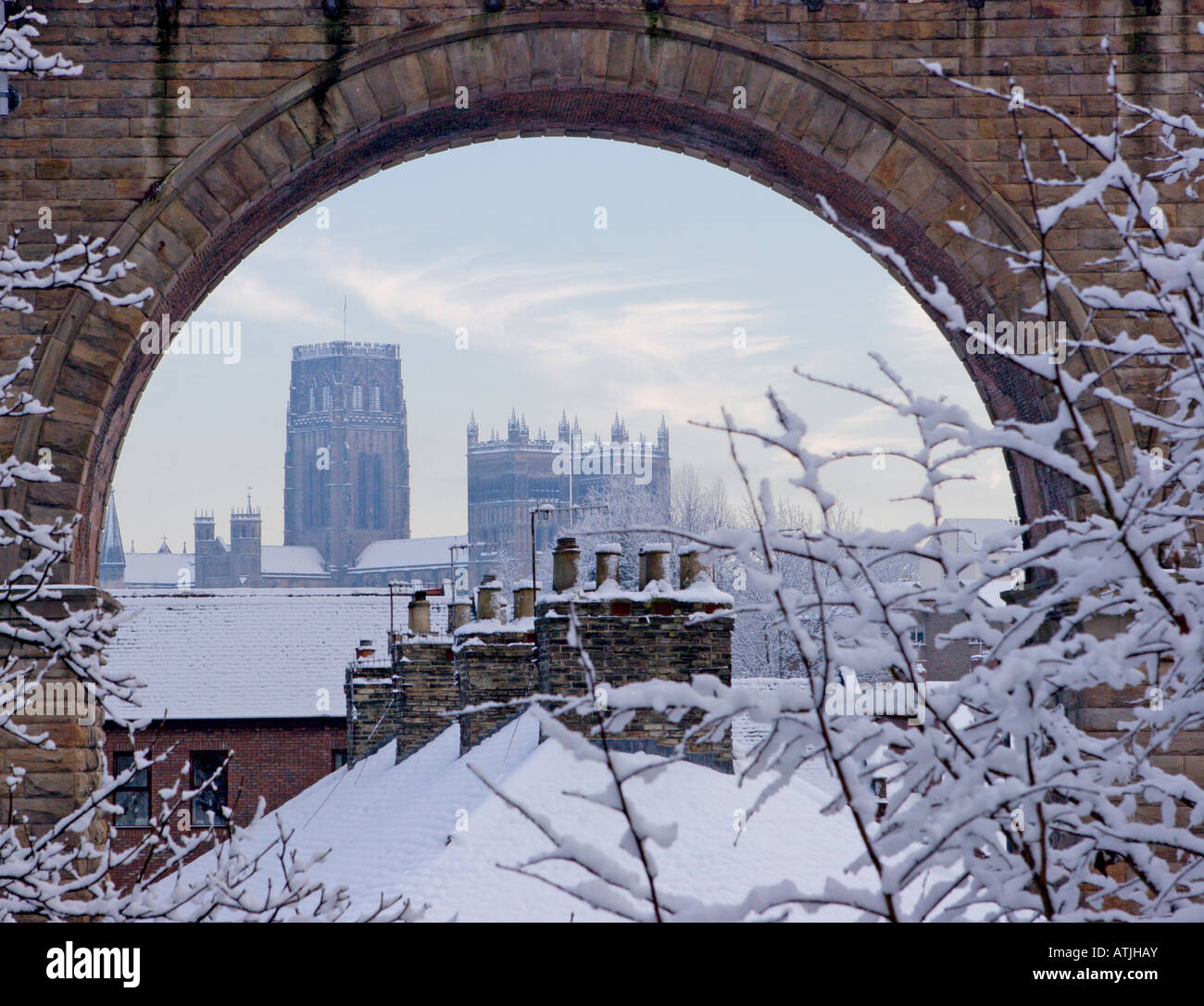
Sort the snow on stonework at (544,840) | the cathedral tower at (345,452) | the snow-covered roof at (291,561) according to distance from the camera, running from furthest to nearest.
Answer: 1. the cathedral tower at (345,452)
2. the snow-covered roof at (291,561)
3. the snow on stonework at (544,840)

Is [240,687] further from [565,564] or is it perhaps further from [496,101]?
[496,101]

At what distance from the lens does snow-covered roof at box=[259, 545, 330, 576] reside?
146 m

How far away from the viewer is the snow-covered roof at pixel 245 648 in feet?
99.8

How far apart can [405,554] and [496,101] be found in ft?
453

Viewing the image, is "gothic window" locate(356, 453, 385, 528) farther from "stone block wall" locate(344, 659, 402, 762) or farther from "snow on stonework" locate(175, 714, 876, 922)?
"snow on stonework" locate(175, 714, 876, 922)

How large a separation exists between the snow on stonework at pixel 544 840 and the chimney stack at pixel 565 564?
132cm

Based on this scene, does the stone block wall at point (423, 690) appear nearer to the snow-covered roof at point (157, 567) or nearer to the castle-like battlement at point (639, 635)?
the castle-like battlement at point (639, 635)

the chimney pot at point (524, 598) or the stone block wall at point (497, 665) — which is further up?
the chimney pot at point (524, 598)

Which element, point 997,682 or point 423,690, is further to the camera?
point 423,690

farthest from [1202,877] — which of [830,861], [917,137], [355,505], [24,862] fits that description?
[355,505]

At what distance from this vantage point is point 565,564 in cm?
1148

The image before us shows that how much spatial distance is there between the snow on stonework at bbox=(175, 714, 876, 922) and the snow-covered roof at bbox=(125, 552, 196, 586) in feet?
437

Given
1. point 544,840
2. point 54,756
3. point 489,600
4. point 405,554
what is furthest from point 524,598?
point 405,554

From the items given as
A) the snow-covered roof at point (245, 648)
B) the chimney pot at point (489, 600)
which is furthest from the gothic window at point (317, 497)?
the chimney pot at point (489, 600)
